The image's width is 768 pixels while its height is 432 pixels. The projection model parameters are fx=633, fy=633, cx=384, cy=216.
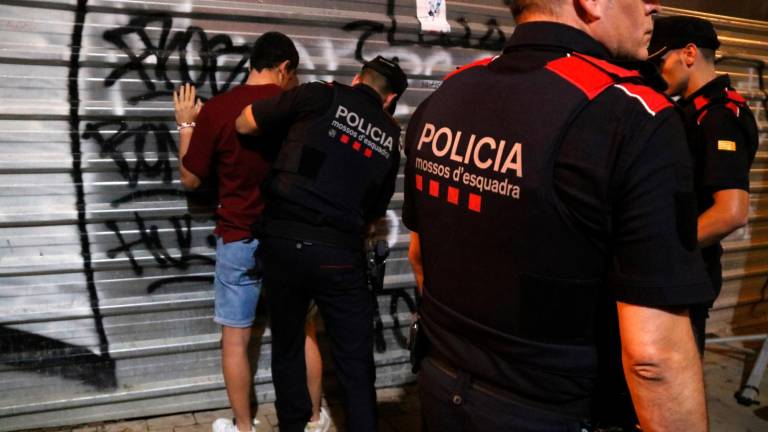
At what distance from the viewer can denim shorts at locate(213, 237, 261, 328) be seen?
3430mm

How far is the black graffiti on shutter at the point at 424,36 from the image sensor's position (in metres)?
3.94

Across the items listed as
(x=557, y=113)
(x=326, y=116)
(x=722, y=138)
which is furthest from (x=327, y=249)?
(x=722, y=138)

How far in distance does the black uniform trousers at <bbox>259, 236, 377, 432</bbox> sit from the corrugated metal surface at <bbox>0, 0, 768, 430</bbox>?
2.18 ft

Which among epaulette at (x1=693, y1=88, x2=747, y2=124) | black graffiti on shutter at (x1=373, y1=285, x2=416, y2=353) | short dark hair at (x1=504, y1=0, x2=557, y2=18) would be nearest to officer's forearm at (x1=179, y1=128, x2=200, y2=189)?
black graffiti on shutter at (x1=373, y1=285, x2=416, y2=353)

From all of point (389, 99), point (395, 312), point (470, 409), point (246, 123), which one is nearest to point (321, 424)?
point (395, 312)

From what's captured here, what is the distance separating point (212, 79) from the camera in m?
3.62

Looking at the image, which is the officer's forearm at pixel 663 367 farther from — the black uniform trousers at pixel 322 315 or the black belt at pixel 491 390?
the black uniform trousers at pixel 322 315

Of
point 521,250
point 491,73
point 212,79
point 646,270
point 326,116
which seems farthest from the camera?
point 212,79

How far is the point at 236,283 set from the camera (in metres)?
3.46

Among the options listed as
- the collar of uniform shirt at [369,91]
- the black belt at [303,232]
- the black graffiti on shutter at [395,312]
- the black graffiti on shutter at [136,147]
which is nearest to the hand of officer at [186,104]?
the black graffiti on shutter at [136,147]

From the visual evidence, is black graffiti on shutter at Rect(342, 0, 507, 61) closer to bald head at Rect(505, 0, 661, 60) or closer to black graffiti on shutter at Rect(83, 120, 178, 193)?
black graffiti on shutter at Rect(83, 120, 178, 193)

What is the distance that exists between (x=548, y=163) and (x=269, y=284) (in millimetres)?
2054

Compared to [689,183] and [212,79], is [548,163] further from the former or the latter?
[212,79]

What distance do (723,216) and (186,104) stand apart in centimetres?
284
